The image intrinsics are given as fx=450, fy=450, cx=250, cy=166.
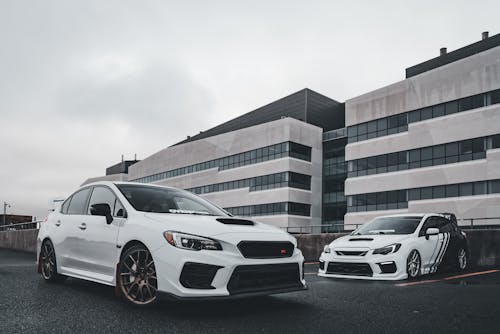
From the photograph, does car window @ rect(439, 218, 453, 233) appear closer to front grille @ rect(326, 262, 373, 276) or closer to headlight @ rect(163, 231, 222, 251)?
front grille @ rect(326, 262, 373, 276)

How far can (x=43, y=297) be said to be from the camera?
5.61 meters

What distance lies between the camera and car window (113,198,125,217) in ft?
18.0

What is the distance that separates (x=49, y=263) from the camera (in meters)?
6.86

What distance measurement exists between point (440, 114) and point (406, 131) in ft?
10.5

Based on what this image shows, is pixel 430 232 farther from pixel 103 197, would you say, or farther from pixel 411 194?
pixel 411 194

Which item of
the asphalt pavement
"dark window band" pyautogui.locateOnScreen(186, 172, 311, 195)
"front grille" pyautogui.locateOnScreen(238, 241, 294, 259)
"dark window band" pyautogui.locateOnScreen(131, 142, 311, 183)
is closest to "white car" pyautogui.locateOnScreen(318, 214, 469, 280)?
the asphalt pavement

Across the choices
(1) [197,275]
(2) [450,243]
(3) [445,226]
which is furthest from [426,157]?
(1) [197,275]

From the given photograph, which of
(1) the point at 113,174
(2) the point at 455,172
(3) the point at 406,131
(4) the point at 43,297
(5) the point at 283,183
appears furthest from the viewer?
(1) the point at 113,174

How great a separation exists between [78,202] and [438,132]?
34.2m

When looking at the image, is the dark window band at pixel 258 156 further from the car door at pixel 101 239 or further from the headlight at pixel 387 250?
the car door at pixel 101 239

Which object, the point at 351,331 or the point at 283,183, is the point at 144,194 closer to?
the point at 351,331

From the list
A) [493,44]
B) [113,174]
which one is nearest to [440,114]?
[493,44]

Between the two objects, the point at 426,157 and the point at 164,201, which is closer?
the point at 164,201

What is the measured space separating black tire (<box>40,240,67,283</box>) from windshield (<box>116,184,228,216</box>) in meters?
1.84
